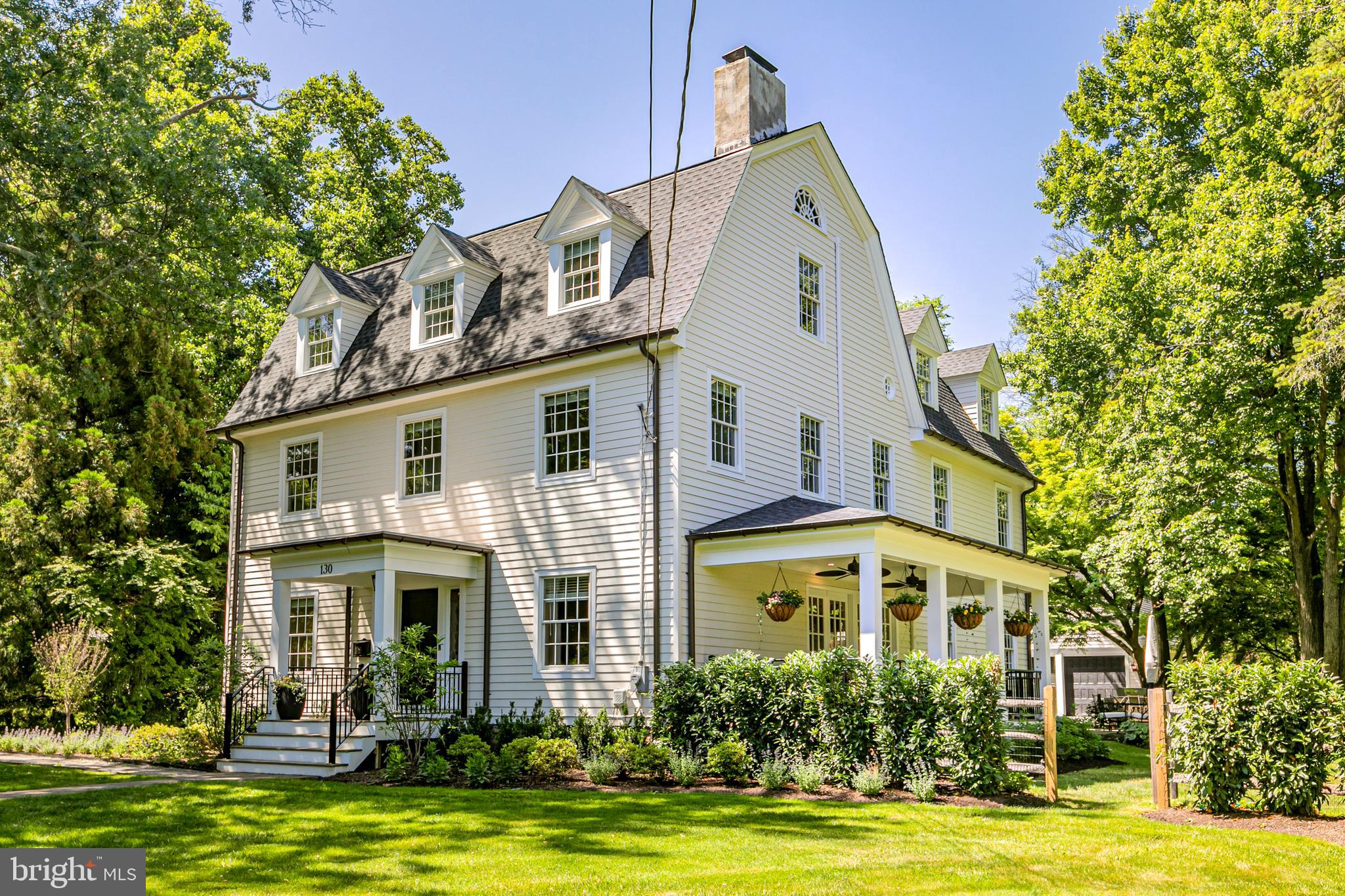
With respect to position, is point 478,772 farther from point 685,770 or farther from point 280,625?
point 280,625

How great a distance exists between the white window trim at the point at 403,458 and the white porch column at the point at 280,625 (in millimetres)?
2364

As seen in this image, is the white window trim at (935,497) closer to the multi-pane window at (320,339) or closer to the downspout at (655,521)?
the downspout at (655,521)

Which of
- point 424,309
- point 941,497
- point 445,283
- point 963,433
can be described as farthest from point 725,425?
point 963,433

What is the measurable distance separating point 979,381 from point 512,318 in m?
12.7

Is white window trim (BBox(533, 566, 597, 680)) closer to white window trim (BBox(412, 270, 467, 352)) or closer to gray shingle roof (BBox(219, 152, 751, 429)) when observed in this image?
gray shingle roof (BBox(219, 152, 751, 429))

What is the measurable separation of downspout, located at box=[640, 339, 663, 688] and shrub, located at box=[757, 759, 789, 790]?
2.68 metres

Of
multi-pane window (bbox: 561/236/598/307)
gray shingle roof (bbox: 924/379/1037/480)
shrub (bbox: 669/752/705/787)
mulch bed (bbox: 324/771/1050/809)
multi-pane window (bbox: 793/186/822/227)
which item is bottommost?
mulch bed (bbox: 324/771/1050/809)

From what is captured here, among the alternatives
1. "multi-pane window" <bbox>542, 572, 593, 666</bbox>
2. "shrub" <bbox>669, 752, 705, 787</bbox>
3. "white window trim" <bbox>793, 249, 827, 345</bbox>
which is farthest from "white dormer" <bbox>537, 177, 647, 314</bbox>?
"shrub" <bbox>669, 752, 705, 787</bbox>

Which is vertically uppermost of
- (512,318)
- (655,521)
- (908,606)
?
(512,318)

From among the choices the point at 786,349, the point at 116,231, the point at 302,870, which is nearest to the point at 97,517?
the point at 116,231

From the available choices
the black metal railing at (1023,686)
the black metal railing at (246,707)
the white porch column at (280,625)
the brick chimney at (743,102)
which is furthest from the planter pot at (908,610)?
the white porch column at (280,625)

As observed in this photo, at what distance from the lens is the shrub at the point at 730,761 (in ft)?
43.2

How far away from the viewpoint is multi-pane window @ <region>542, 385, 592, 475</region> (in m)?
16.8

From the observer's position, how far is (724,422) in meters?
16.9
